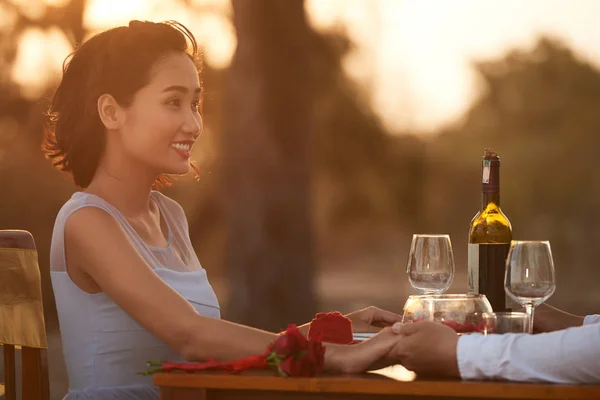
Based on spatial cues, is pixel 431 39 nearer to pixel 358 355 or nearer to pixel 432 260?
pixel 432 260

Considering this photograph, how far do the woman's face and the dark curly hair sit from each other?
0.03 meters

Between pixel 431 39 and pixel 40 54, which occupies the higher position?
pixel 431 39

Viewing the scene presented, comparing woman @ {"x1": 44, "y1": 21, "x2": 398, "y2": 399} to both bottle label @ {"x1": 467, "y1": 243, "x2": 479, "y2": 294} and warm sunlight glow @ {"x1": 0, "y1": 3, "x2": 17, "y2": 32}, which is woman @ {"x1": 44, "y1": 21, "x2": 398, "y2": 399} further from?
warm sunlight glow @ {"x1": 0, "y1": 3, "x2": 17, "y2": 32}

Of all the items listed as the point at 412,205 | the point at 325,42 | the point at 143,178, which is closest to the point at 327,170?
the point at 412,205

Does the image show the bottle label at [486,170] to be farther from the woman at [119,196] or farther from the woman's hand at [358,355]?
the woman's hand at [358,355]

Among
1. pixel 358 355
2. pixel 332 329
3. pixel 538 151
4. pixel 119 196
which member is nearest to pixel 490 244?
pixel 332 329

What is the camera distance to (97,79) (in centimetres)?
264

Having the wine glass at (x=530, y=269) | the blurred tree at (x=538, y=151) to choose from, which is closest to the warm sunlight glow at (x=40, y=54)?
the wine glass at (x=530, y=269)

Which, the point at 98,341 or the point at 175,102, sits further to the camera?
the point at 175,102

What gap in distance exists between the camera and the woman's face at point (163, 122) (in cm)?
260

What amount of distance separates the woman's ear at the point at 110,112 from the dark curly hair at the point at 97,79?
2 cm

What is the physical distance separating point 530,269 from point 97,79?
1195mm

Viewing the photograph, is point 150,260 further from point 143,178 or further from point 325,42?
point 325,42

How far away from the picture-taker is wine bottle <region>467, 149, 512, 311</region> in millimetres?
2469
